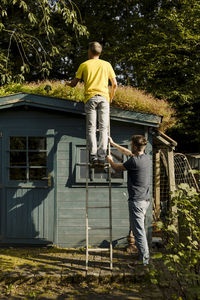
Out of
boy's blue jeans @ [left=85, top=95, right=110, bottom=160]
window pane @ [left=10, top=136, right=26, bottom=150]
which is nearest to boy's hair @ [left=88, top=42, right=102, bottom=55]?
boy's blue jeans @ [left=85, top=95, right=110, bottom=160]

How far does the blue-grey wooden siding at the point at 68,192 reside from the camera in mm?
6562

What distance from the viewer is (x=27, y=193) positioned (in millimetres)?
6551

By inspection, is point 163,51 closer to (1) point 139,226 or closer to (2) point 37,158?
(2) point 37,158

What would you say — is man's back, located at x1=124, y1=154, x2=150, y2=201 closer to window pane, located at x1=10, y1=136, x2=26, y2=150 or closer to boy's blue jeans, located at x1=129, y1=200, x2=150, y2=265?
boy's blue jeans, located at x1=129, y1=200, x2=150, y2=265

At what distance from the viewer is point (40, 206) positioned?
6.53 m

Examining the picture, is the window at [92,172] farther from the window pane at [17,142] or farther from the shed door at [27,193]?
the window pane at [17,142]

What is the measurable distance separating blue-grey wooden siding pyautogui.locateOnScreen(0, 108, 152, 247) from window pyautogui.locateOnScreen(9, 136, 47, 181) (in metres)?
0.22

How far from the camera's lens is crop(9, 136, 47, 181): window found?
262 inches

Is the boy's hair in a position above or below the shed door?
above

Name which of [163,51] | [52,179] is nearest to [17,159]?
[52,179]

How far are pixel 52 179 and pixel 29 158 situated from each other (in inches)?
25.3

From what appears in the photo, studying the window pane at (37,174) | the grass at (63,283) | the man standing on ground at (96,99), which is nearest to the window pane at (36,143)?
the window pane at (37,174)

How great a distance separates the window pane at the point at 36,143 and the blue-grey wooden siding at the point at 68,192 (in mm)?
206

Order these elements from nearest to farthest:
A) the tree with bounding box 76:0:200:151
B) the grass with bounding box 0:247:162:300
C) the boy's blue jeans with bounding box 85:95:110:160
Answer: the grass with bounding box 0:247:162:300, the boy's blue jeans with bounding box 85:95:110:160, the tree with bounding box 76:0:200:151
